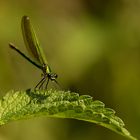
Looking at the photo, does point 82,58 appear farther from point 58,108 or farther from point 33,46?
point 58,108

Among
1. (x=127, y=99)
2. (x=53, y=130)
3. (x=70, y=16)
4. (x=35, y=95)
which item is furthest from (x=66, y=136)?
(x=35, y=95)

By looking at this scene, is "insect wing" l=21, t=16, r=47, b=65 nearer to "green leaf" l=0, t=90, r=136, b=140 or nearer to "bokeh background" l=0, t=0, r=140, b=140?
"green leaf" l=0, t=90, r=136, b=140

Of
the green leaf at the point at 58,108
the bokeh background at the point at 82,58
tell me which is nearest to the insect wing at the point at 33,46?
the green leaf at the point at 58,108

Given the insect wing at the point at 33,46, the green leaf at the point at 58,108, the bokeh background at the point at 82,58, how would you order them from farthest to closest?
the bokeh background at the point at 82,58
the insect wing at the point at 33,46
the green leaf at the point at 58,108

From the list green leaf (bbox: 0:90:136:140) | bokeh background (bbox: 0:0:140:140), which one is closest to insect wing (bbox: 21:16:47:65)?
green leaf (bbox: 0:90:136:140)

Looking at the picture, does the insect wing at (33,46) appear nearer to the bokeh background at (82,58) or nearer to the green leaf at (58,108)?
the green leaf at (58,108)

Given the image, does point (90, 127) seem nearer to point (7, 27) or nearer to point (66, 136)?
point (66, 136)
